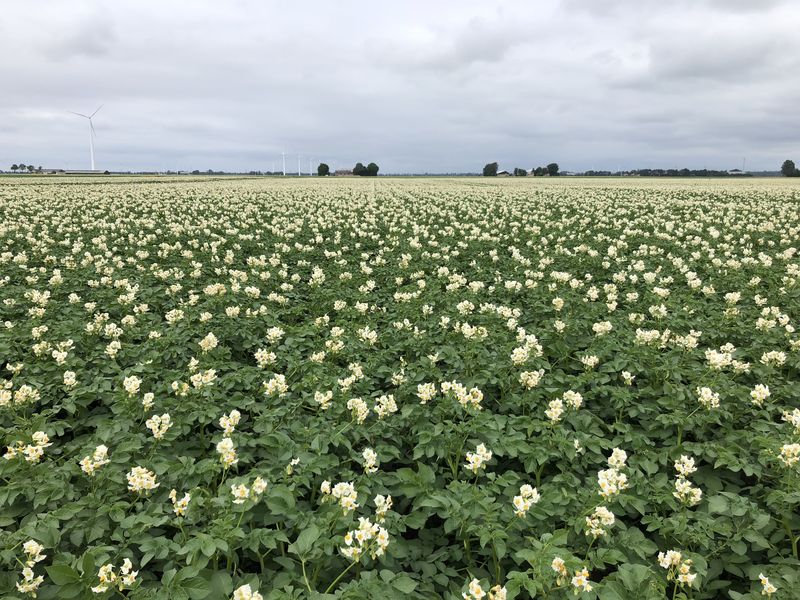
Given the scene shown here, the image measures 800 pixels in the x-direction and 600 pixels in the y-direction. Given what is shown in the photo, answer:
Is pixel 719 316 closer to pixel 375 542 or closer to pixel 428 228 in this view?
pixel 375 542

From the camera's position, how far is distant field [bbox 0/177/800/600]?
274 centimetres

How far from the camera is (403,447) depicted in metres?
4.39

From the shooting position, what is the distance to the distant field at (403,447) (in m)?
2.74

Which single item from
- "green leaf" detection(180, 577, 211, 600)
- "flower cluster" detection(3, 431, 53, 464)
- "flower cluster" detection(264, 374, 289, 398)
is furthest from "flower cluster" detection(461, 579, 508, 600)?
"flower cluster" detection(3, 431, 53, 464)

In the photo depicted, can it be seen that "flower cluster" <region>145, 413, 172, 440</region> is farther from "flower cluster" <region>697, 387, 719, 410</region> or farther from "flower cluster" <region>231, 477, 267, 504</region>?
"flower cluster" <region>697, 387, 719, 410</region>

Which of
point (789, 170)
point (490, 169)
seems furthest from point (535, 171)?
point (789, 170)

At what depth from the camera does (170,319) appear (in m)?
6.50

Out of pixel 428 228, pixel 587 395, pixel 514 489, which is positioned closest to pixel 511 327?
pixel 587 395

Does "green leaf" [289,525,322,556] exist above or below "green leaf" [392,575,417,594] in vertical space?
above

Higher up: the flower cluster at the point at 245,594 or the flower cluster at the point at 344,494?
the flower cluster at the point at 344,494

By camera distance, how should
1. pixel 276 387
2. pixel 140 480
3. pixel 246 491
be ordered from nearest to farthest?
pixel 246 491 → pixel 140 480 → pixel 276 387

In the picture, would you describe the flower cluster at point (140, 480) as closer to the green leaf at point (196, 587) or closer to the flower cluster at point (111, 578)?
the flower cluster at point (111, 578)

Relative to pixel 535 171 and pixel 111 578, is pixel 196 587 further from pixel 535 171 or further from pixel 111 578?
pixel 535 171

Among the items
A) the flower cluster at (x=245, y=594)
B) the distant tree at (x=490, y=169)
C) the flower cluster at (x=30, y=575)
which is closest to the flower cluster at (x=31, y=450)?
the flower cluster at (x=30, y=575)
